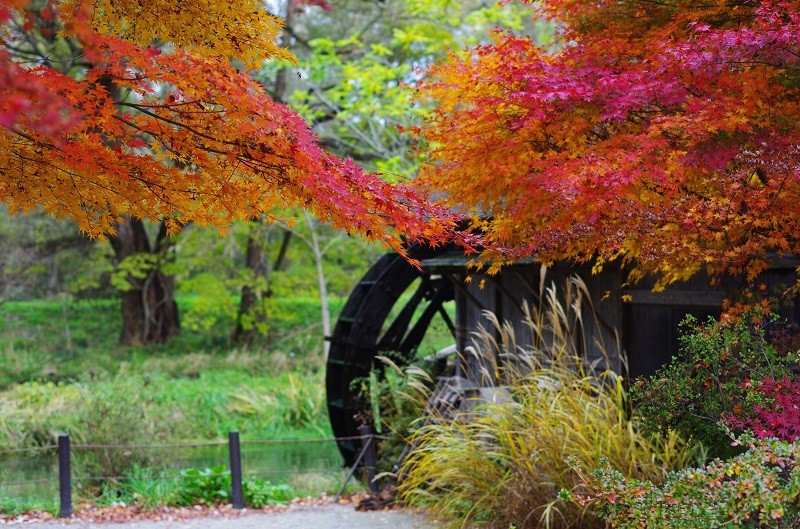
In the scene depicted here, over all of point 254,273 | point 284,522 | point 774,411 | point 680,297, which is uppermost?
point 254,273

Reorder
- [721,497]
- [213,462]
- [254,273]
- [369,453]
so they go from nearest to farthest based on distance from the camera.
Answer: [721,497] → [369,453] → [213,462] → [254,273]

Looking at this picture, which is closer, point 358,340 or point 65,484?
point 65,484

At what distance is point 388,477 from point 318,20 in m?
15.3

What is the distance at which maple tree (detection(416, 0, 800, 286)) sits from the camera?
14.8 ft

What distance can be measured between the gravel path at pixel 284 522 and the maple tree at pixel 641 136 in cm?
302

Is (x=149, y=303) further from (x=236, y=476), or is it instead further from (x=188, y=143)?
(x=188, y=143)

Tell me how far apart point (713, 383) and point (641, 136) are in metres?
1.47

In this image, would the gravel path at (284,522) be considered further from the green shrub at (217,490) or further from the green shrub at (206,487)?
the green shrub at (206,487)

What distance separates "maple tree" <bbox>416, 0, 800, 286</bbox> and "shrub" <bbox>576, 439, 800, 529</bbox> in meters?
1.41

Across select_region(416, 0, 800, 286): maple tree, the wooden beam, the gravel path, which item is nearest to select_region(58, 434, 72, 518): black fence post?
the gravel path

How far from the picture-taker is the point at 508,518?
5.81 m

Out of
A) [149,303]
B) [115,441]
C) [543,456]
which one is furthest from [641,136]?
[149,303]

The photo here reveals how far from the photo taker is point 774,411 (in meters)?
4.39

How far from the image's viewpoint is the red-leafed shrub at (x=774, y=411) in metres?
4.27
